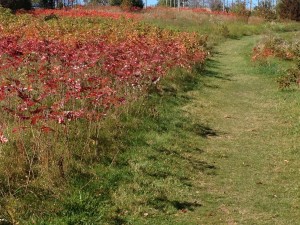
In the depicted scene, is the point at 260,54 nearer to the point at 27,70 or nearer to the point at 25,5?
the point at 27,70

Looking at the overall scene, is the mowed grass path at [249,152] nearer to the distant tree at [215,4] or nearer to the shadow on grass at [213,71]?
the shadow on grass at [213,71]

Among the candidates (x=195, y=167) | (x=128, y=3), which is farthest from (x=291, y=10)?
(x=195, y=167)

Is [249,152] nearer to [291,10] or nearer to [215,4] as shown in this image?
[291,10]

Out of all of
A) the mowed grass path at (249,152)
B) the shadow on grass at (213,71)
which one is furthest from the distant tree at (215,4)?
the mowed grass path at (249,152)

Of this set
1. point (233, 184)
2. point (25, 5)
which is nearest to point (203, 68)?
point (233, 184)

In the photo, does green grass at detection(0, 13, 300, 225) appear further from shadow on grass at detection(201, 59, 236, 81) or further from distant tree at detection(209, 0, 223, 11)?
distant tree at detection(209, 0, 223, 11)

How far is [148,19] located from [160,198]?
1121 inches

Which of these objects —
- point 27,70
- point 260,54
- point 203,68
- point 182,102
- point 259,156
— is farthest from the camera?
point 260,54

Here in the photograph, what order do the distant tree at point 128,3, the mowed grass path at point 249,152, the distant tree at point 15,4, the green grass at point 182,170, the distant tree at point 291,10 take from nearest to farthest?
the green grass at point 182,170 → the mowed grass path at point 249,152 → the distant tree at point 15,4 → the distant tree at point 291,10 → the distant tree at point 128,3

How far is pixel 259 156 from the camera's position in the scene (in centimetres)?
727

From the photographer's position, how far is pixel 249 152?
7.47 meters

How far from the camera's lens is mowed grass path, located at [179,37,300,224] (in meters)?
5.27

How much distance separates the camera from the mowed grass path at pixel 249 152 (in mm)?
5270

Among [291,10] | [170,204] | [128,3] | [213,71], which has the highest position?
[128,3]
